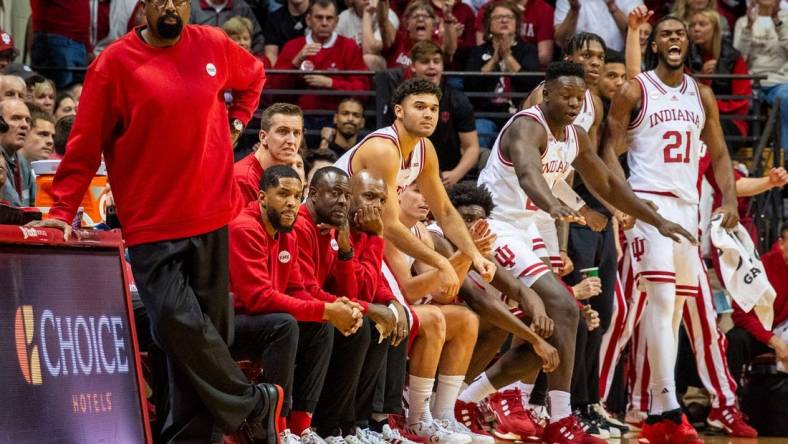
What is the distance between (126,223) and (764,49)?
8.02 m

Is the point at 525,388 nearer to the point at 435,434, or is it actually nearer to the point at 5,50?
the point at 435,434

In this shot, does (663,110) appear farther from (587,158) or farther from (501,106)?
(501,106)

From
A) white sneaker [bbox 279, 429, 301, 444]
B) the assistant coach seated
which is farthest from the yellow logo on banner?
white sneaker [bbox 279, 429, 301, 444]

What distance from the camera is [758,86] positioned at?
10.9 meters

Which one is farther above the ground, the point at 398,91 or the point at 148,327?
the point at 398,91

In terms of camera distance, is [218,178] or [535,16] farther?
[535,16]

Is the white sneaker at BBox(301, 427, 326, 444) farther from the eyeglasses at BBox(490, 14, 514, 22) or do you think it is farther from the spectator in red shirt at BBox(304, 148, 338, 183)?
the eyeglasses at BBox(490, 14, 514, 22)

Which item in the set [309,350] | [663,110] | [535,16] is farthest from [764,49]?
[309,350]

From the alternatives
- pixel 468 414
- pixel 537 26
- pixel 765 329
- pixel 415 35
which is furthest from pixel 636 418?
pixel 537 26

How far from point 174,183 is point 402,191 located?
2.69m

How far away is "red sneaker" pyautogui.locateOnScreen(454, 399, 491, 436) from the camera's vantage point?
7879 mm

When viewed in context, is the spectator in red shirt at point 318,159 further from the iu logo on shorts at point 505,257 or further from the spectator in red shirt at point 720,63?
the spectator in red shirt at point 720,63

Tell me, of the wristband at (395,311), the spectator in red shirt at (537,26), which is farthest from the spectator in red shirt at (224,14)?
the wristband at (395,311)

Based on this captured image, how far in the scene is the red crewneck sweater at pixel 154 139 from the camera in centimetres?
497
